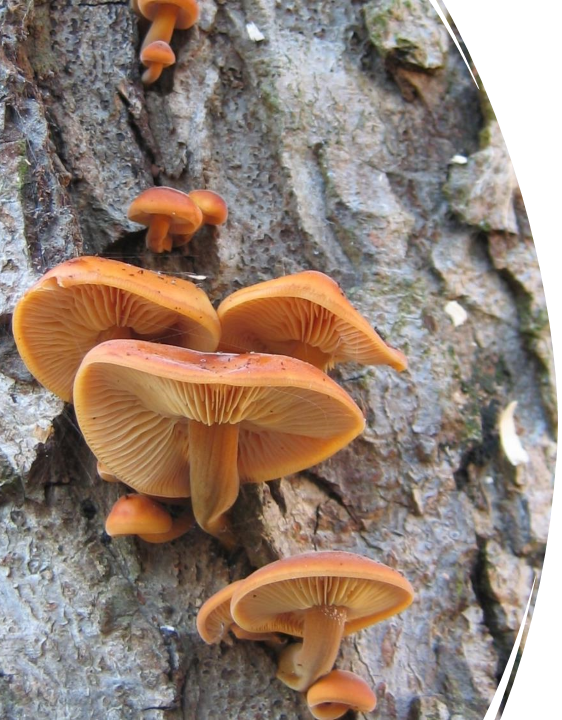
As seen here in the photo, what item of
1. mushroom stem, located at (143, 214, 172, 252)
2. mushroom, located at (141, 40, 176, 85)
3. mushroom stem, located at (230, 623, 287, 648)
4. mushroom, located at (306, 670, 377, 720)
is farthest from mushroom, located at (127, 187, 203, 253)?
mushroom, located at (306, 670, 377, 720)

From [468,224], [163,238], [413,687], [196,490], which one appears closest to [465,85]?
[468,224]

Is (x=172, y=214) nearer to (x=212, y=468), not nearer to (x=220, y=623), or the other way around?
(x=212, y=468)

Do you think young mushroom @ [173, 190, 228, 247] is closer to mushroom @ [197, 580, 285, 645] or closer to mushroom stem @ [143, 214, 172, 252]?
mushroom stem @ [143, 214, 172, 252]

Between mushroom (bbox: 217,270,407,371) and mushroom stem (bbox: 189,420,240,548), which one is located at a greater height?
mushroom (bbox: 217,270,407,371)

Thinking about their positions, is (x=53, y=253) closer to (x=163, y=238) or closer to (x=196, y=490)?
(x=163, y=238)

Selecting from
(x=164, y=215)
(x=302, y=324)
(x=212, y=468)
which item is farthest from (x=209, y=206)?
(x=212, y=468)

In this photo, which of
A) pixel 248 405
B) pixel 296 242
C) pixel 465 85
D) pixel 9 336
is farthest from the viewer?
pixel 465 85
